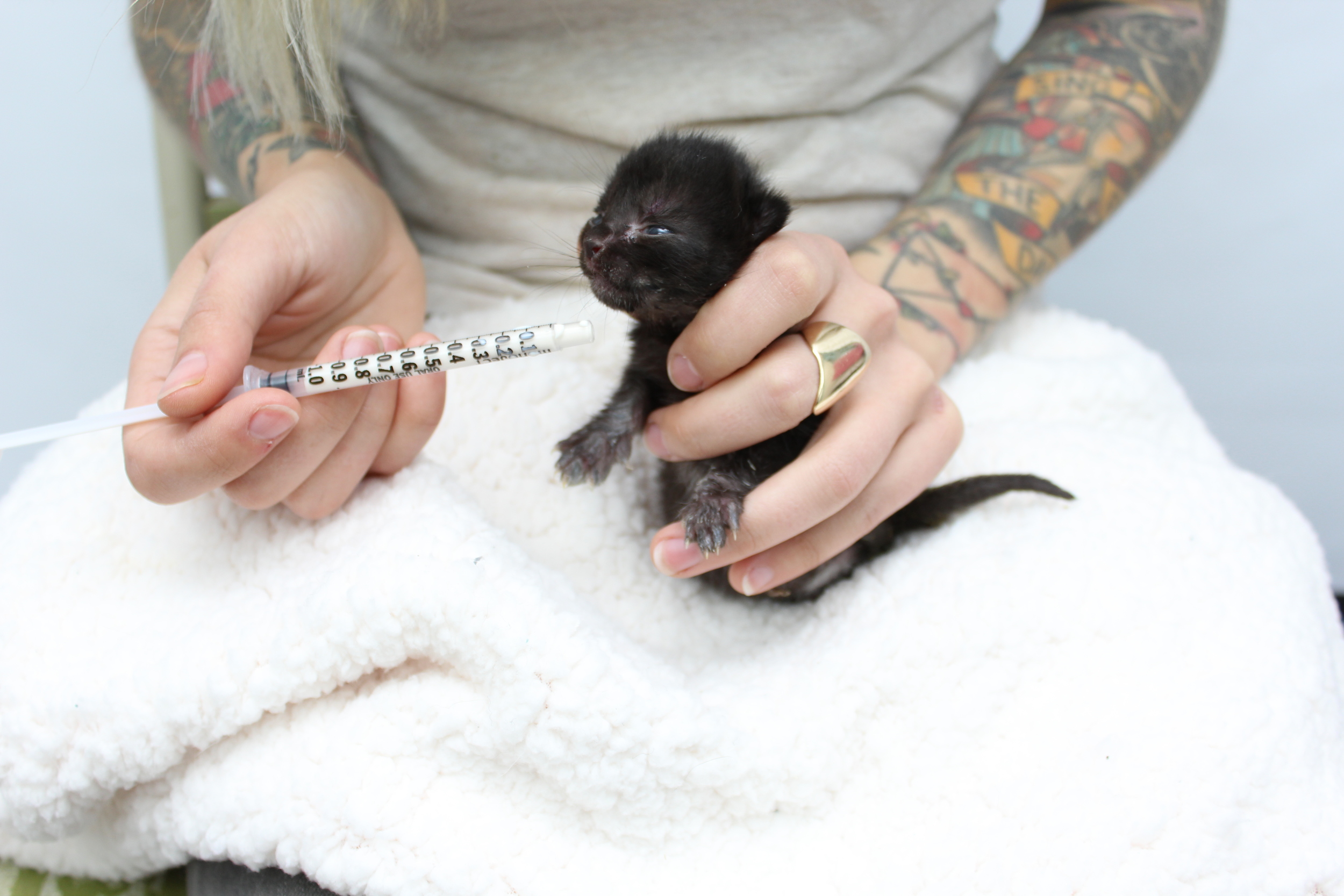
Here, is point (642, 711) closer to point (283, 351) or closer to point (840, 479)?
point (840, 479)

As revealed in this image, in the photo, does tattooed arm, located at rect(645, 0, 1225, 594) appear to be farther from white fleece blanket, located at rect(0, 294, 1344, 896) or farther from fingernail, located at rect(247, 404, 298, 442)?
fingernail, located at rect(247, 404, 298, 442)

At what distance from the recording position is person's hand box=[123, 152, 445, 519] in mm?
811

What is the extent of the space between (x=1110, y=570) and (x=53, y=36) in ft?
7.66

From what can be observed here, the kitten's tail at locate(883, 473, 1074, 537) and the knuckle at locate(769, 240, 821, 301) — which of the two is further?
the kitten's tail at locate(883, 473, 1074, 537)

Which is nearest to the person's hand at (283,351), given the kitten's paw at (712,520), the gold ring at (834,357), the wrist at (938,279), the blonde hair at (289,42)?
the blonde hair at (289,42)

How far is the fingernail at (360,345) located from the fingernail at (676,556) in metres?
0.38

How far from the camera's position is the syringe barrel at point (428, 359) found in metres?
0.82

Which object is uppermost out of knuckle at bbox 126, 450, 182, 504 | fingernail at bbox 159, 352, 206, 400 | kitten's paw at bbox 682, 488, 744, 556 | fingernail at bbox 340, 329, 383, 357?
fingernail at bbox 159, 352, 206, 400

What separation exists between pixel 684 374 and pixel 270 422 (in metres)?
0.44

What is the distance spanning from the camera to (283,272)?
954mm

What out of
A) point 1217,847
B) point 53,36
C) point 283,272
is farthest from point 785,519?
point 53,36

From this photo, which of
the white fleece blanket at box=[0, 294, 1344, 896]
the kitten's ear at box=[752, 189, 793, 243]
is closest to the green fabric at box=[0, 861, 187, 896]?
the white fleece blanket at box=[0, 294, 1344, 896]

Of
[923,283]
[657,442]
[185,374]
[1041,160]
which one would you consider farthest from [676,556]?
[1041,160]

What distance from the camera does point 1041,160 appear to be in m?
1.51
